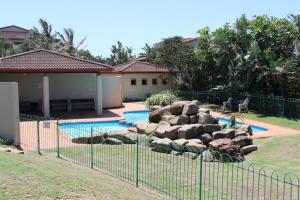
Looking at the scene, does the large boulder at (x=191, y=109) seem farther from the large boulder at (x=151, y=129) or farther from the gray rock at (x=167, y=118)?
the large boulder at (x=151, y=129)

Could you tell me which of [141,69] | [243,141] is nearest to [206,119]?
[243,141]

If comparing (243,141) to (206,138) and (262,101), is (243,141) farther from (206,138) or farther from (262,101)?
(262,101)

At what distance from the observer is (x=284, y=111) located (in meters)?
25.2

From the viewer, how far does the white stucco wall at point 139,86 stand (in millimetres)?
35312

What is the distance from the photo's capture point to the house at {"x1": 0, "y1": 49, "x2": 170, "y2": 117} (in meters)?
24.6

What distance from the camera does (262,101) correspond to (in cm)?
2650

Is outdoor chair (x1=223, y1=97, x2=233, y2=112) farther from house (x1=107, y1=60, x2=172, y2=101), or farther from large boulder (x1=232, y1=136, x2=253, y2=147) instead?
large boulder (x1=232, y1=136, x2=253, y2=147)

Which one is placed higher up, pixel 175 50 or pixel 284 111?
pixel 175 50

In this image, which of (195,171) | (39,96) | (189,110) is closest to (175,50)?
(39,96)

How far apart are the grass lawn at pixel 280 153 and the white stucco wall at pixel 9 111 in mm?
8733

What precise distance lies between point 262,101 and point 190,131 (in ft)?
33.1

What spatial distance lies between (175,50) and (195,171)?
63.3 feet

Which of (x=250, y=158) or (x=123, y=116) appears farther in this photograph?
(x=123, y=116)

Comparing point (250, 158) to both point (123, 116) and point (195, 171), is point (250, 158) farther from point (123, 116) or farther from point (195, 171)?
point (123, 116)
